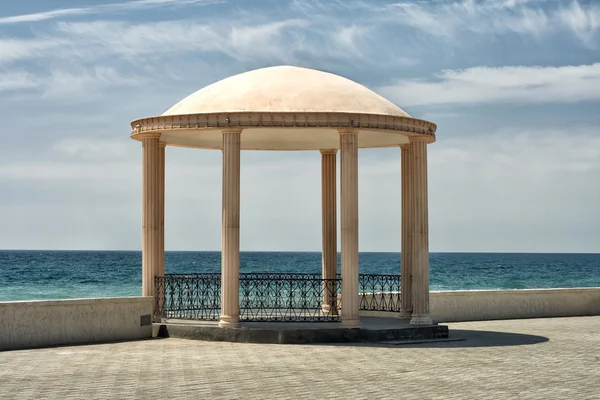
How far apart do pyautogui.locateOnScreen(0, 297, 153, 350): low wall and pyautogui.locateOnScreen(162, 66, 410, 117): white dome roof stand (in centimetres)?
460

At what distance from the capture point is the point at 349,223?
74.6 ft

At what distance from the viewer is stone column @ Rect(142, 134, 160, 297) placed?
2445 cm

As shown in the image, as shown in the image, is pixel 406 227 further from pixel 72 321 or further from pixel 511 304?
pixel 72 321

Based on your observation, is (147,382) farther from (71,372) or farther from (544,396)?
(544,396)

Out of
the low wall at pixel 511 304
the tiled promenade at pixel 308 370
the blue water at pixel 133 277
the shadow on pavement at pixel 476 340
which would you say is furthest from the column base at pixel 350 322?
the blue water at pixel 133 277

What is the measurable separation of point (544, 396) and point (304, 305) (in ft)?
34.4

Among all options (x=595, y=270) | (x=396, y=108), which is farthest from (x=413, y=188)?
(x=595, y=270)

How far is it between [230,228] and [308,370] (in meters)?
5.71

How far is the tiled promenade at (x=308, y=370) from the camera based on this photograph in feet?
50.3

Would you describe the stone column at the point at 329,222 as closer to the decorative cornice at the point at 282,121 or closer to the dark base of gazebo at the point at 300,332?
the dark base of gazebo at the point at 300,332

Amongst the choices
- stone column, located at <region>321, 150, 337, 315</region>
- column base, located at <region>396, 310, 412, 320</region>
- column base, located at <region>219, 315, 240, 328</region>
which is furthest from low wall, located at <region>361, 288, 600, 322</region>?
column base, located at <region>219, 315, 240, 328</region>

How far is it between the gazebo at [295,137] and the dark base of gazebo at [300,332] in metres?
0.31

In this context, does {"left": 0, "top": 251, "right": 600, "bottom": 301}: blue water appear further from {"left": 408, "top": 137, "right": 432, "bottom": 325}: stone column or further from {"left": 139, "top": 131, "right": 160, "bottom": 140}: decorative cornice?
{"left": 408, "top": 137, "right": 432, "bottom": 325}: stone column

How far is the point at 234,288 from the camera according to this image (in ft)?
74.4
